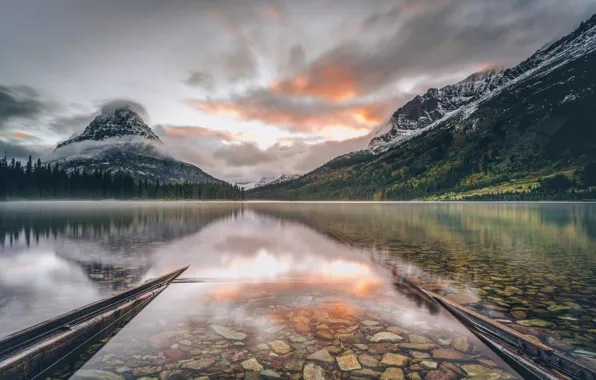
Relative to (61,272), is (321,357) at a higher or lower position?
lower

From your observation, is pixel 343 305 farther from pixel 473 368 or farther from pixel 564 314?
pixel 564 314

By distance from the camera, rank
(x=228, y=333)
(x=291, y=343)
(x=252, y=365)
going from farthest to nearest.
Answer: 1. (x=228, y=333)
2. (x=291, y=343)
3. (x=252, y=365)

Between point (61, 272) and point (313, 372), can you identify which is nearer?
point (313, 372)

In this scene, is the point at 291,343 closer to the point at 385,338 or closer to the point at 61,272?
the point at 385,338

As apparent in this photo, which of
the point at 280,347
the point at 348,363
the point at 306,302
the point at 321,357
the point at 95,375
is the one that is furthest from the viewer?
the point at 306,302

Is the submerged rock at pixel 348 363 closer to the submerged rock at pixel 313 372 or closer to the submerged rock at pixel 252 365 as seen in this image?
the submerged rock at pixel 313 372

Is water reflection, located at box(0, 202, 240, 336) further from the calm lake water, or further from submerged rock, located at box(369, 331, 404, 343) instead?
submerged rock, located at box(369, 331, 404, 343)

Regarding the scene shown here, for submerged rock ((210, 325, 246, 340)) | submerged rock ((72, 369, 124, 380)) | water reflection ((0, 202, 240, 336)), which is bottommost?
submerged rock ((210, 325, 246, 340))

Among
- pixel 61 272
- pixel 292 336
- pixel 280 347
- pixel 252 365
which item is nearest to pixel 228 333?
pixel 280 347

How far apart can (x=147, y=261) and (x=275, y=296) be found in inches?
500

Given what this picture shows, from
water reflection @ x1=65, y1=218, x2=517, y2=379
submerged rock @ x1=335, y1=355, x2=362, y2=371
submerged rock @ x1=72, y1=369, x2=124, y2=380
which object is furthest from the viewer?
submerged rock @ x1=335, y1=355, x2=362, y2=371

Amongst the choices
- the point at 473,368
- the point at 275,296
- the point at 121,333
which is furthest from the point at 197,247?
the point at 473,368

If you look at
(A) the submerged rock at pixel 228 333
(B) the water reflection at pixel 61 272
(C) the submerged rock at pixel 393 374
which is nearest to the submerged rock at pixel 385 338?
(C) the submerged rock at pixel 393 374

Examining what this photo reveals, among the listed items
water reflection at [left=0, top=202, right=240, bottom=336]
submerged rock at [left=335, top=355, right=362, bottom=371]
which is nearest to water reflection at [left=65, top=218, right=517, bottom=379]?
submerged rock at [left=335, top=355, right=362, bottom=371]
